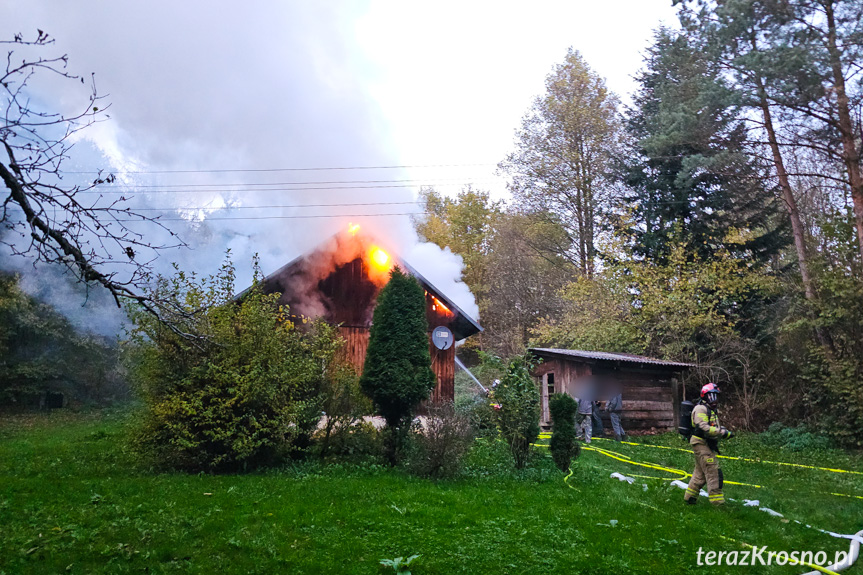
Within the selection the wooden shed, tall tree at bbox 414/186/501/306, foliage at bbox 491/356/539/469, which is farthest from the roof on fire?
tall tree at bbox 414/186/501/306

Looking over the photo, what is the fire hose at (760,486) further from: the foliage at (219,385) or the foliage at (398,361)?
the foliage at (219,385)

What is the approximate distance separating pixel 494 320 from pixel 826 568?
33.3m

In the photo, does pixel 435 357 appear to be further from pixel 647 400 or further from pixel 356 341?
pixel 647 400

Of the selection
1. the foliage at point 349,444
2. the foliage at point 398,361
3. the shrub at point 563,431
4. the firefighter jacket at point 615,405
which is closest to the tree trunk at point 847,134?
the firefighter jacket at point 615,405

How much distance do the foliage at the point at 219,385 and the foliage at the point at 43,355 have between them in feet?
58.4

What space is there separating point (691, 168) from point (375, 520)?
16.4 meters

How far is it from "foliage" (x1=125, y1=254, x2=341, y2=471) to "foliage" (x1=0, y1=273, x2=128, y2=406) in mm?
17799

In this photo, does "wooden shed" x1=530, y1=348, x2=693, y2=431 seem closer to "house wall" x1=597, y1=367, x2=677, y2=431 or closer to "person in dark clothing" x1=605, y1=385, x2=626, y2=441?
"house wall" x1=597, y1=367, x2=677, y2=431

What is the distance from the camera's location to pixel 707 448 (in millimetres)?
9711

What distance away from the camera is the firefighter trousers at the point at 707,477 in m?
9.52

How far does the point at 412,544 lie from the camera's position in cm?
723

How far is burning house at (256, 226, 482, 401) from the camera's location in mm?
19719

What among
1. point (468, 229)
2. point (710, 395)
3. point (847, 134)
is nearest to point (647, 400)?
point (847, 134)

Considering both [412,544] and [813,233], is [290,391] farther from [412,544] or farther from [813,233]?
[813,233]
